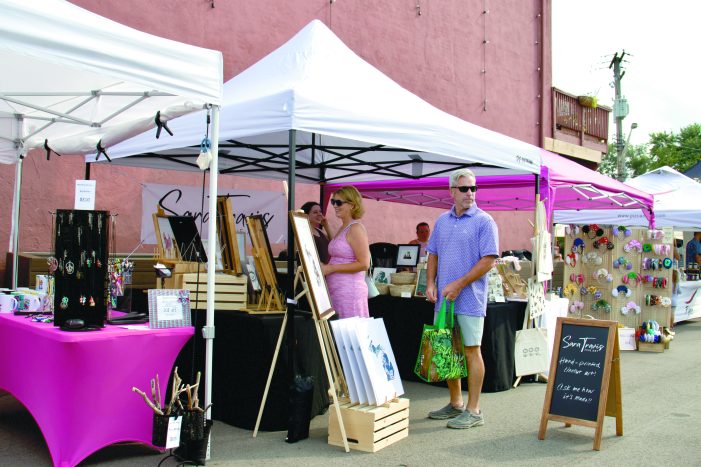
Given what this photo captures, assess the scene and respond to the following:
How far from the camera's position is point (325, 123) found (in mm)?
4406

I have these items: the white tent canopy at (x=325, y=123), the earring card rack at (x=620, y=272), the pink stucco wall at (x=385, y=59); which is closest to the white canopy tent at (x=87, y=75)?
the white tent canopy at (x=325, y=123)

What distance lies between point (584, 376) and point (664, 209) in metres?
8.95

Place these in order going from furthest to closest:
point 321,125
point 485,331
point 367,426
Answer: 1. point 485,331
2. point 321,125
3. point 367,426

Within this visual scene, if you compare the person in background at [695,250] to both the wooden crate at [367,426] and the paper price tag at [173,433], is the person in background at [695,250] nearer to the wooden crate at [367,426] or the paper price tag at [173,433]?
the wooden crate at [367,426]

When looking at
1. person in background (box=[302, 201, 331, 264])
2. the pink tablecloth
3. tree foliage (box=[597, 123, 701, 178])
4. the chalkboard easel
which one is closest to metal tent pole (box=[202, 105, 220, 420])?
the pink tablecloth

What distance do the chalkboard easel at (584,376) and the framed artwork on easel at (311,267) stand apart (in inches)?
62.4

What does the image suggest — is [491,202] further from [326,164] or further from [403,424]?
[403,424]

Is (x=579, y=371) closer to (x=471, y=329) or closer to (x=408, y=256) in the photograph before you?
(x=471, y=329)

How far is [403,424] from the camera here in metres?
4.33

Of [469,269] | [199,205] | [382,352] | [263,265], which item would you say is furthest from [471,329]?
[199,205]

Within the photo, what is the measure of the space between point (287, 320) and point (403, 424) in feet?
3.34

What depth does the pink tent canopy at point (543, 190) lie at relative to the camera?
6971mm

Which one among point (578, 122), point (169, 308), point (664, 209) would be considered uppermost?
point (578, 122)

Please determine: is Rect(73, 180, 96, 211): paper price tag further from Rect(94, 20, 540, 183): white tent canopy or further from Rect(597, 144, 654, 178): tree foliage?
Rect(597, 144, 654, 178): tree foliage
